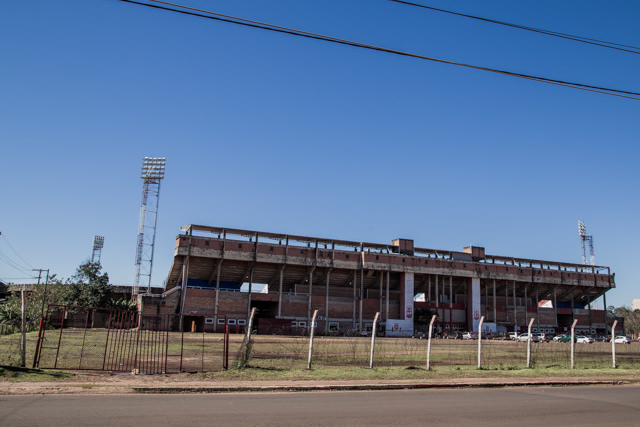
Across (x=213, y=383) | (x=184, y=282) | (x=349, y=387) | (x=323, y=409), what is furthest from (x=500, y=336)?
(x=323, y=409)

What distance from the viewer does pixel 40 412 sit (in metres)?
9.12

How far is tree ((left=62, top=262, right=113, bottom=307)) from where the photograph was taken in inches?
2852

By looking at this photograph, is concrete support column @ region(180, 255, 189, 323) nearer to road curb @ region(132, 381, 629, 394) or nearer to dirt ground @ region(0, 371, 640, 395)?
dirt ground @ region(0, 371, 640, 395)

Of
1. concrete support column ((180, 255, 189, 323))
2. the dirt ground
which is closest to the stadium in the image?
concrete support column ((180, 255, 189, 323))

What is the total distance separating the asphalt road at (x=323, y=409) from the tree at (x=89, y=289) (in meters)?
68.1

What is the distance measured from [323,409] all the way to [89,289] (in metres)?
72.5

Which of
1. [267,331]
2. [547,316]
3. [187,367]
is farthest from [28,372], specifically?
[547,316]

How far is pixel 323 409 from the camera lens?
10.4 meters

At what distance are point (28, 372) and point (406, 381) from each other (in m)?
11.7

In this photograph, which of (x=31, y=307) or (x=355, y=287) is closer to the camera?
(x=31, y=307)

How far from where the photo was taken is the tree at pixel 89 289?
72.4 metres

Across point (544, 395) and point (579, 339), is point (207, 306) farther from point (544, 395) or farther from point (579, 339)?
point (544, 395)

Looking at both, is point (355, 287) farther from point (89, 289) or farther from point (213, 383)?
point (213, 383)

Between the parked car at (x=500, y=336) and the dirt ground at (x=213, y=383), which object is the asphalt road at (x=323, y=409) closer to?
the dirt ground at (x=213, y=383)
